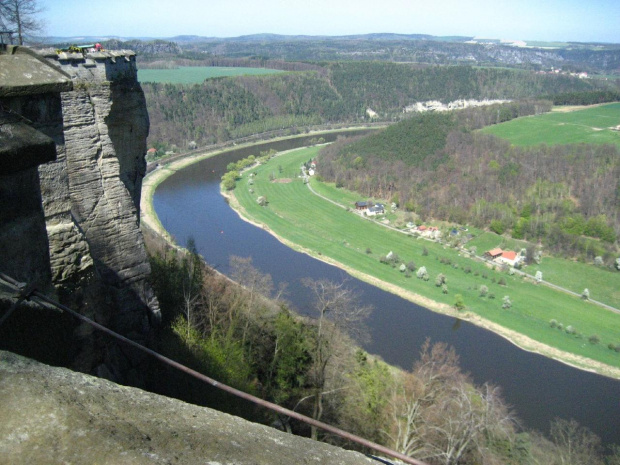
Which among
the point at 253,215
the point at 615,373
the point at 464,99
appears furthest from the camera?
the point at 464,99

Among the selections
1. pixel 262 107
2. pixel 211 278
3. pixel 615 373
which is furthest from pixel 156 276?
pixel 262 107

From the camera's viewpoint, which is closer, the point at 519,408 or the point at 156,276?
the point at 156,276

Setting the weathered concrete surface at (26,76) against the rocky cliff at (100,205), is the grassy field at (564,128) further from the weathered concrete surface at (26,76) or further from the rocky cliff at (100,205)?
the weathered concrete surface at (26,76)

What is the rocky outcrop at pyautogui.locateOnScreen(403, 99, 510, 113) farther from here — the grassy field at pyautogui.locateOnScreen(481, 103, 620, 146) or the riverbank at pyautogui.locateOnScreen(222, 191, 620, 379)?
the riverbank at pyautogui.locateOnScreen(222, 191, 620, 379)

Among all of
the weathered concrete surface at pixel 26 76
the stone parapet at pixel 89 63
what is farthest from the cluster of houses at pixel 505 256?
the weathered concrete surface at pixel 26 76

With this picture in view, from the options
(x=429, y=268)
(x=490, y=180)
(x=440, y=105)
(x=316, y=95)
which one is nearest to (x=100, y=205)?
(x=429, y=268)

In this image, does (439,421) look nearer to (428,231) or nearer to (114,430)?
(114,430)

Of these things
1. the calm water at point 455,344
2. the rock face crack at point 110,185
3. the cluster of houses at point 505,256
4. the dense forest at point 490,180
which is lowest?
the calm water at point 455,344

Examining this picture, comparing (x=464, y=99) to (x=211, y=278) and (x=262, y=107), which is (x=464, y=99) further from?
(x=211, y=278)
